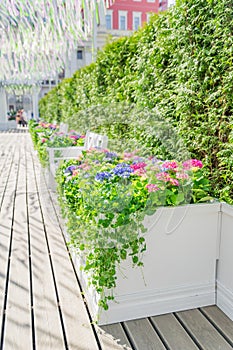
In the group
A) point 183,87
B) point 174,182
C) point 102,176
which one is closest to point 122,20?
point 183,87

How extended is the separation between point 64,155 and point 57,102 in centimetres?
547

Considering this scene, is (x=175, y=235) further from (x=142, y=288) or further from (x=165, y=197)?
(x=142, y=288)

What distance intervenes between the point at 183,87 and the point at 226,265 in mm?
1283

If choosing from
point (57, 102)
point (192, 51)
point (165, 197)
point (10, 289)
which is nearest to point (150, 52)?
point (192, 51)

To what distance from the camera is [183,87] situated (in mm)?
2246

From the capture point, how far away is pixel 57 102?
30.9 feet

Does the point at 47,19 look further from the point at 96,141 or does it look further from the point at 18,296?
the point at 18,296

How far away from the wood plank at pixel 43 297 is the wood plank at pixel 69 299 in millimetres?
44

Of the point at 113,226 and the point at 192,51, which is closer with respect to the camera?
the point at 113,226

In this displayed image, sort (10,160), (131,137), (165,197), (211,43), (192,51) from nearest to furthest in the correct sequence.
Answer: (165,197)
(211,43)
(192,51)
(131,137)
(10,160)

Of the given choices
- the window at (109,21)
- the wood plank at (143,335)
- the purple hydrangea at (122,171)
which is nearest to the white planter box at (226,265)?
the wood plank at (143,335)

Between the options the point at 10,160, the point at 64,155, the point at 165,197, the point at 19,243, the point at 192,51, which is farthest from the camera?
the point at 10,160

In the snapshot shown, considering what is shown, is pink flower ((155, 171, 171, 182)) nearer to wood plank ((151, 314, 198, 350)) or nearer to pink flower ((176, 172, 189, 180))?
pink flower ((176, 172, 189, 180))

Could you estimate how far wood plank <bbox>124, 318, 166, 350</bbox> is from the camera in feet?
5.03
